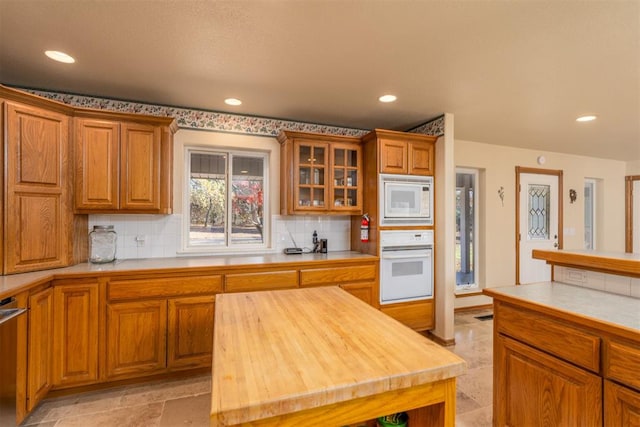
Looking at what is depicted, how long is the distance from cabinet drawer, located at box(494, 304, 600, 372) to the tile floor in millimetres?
831

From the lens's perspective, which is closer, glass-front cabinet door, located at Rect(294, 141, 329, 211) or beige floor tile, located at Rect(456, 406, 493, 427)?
beige floor tile, located at Rect(456, 406, 493, 427)

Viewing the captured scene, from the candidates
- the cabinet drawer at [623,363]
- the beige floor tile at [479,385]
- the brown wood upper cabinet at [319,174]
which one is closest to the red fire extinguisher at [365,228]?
the brown wood upper cabinet at [319,174]

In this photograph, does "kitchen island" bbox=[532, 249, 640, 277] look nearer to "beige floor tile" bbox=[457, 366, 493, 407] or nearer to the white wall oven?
"beige floor tile" bbox=[457, 366, 493, 407]

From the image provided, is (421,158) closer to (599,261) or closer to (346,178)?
(346,178)

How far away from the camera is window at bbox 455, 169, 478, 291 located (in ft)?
14.8

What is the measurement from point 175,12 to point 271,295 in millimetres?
1647

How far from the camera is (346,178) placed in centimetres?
341

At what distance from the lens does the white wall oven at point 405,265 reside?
3.17 meters

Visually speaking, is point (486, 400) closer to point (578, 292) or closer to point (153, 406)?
point (578, 292)

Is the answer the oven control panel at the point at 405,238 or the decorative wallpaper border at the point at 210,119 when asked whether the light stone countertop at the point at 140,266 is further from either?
the decorative wallpaper border at the point at 210,119

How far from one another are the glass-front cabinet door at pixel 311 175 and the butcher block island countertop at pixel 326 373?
79.2 inches

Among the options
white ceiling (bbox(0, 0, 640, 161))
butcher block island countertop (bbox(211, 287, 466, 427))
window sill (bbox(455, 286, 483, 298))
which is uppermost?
white ceiling (bbox(0, 0, 640, 161))

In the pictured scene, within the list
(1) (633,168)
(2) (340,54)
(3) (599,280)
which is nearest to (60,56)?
(2) (340,54)

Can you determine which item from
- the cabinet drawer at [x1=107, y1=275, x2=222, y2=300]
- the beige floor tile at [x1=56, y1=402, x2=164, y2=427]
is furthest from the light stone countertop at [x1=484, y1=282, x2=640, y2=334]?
the beige floor tile at [x1=56, y1=402, x2=164, y2=427]
